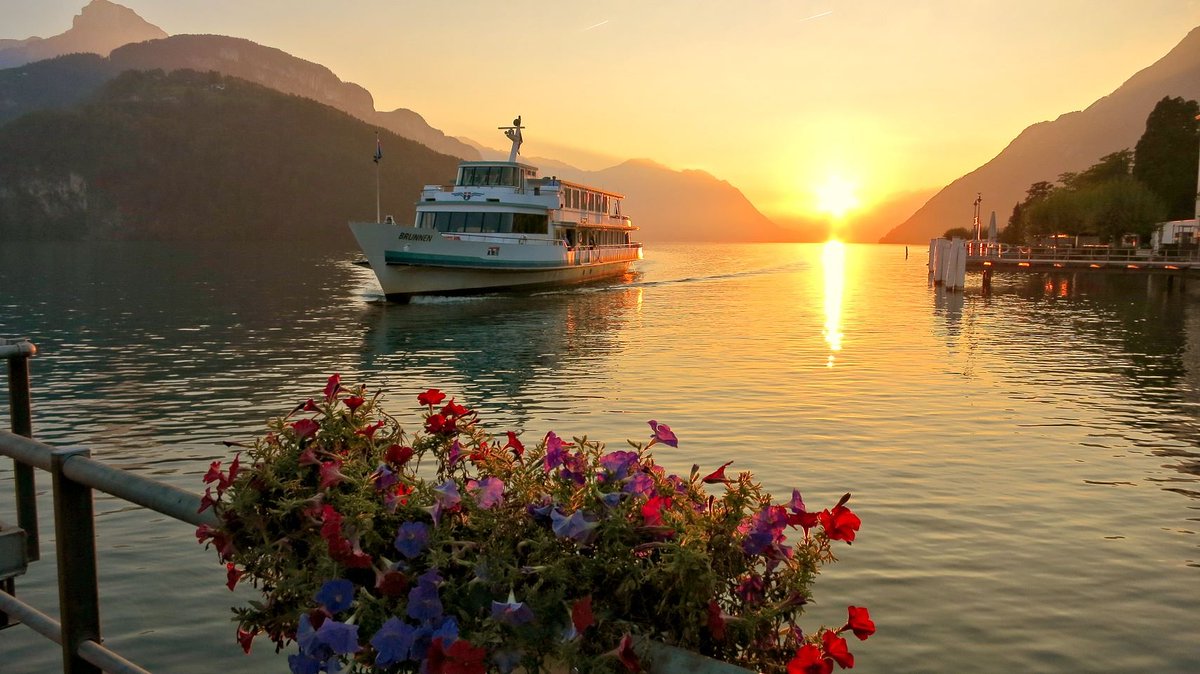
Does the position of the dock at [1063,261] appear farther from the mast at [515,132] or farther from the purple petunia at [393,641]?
the purple petunia at [393,641]

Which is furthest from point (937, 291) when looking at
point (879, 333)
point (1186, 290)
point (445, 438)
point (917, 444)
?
point (445, 438)

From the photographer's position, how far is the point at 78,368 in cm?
2202

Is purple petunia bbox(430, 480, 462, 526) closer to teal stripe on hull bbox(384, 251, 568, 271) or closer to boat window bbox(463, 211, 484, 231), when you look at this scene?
teal stripe on hull bbox(384, 251, 568, 271)

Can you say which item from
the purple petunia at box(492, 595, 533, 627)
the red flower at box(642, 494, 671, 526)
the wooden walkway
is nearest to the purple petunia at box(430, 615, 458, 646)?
the purple petunia at box(492, 595, 533, 627)

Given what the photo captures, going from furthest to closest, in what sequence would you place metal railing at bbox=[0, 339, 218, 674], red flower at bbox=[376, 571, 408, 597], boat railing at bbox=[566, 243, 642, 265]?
boat railing at bbox=[566, 243, 642, 265], metal railing at bbox=[0, 339, 218, 674], red flower at bbox=[376, 571, 408, 597]

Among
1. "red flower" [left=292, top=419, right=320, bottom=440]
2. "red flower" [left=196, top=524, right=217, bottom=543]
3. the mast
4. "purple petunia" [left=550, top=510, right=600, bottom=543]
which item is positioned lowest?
"red flower" [left=196, top=524, right=217, bottom=543]

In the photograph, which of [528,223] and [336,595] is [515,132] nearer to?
[528,223]

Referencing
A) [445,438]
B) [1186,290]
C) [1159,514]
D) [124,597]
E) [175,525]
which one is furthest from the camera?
[1186,290]

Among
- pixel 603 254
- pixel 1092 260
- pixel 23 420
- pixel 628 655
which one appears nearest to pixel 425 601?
pixel 628 655

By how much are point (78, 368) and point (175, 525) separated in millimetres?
14435

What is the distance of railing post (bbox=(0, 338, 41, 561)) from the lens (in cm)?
546

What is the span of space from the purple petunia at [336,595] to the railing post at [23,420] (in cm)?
389

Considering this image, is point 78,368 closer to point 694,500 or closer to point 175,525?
point 175,525

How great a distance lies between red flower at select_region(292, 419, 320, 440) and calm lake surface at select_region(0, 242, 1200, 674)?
165 inches
